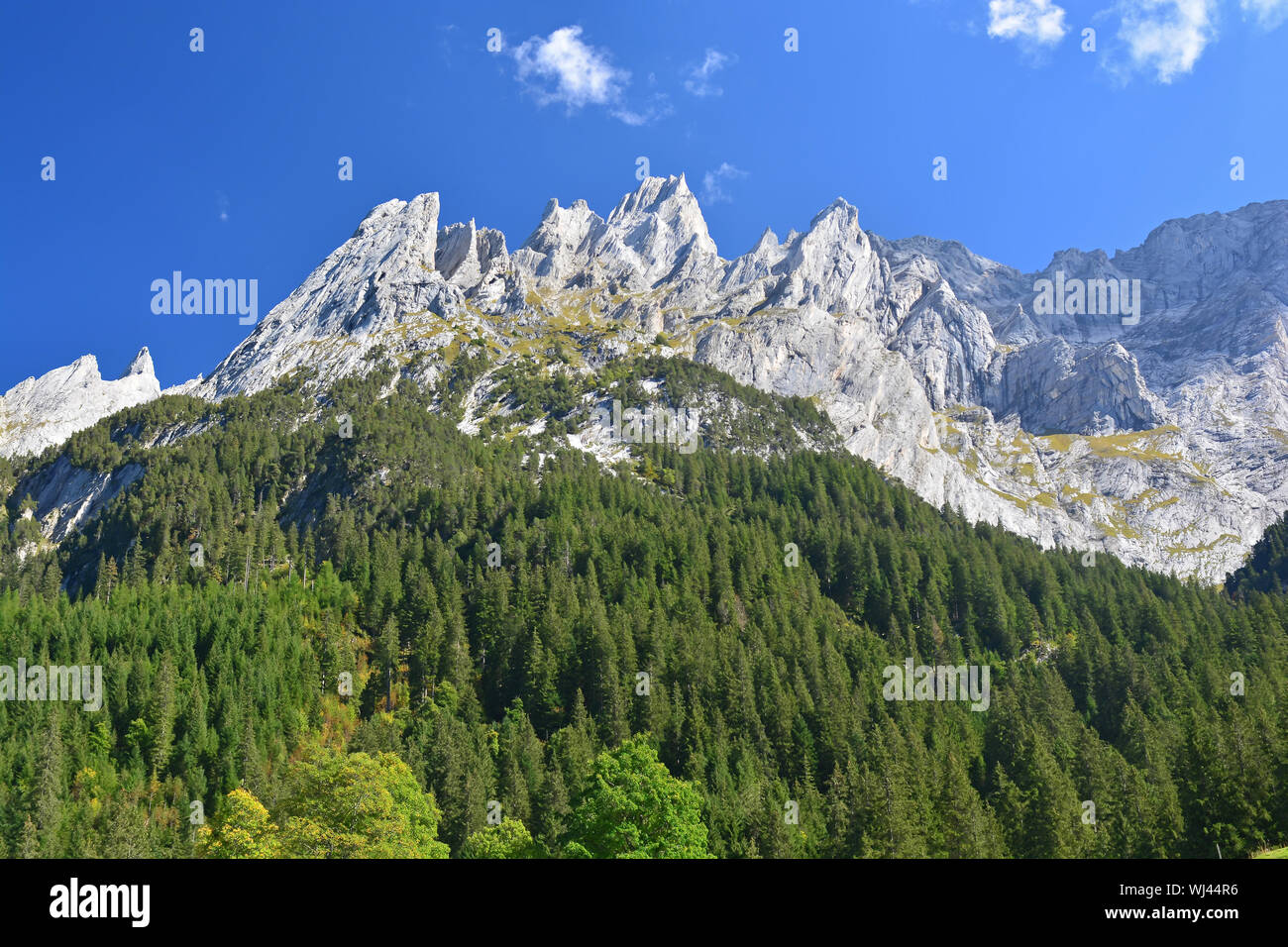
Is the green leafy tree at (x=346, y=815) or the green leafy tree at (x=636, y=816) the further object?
the green leafy tree at (x=636, y=816)

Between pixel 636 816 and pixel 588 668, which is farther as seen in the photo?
pixel 588 668

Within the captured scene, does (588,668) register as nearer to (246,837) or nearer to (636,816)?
(636,816)

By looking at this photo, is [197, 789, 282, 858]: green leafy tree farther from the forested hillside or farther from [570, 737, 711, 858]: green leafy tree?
A: [570, 737, 711, 858]: green leafy tree

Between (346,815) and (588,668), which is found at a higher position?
(588,668)

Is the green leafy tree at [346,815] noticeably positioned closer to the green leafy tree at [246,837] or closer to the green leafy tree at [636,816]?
the green leafy tree at [246,837]

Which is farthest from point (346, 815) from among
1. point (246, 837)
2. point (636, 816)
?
point (636, 816)

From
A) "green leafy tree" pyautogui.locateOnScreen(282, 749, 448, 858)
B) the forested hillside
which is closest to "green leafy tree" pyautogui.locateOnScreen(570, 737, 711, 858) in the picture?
the forested hillside

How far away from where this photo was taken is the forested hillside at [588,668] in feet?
215

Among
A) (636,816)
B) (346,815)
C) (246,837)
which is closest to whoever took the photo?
(246,837)

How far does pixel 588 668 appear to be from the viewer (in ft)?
354

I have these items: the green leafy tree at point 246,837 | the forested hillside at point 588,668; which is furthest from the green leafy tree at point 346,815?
the green leafy tree at point 246,837

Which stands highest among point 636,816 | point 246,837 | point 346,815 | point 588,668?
point 588,668

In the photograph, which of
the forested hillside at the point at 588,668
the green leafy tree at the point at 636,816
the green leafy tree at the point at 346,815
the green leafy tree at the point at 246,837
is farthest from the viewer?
the forested hillside at the point at 588,668
